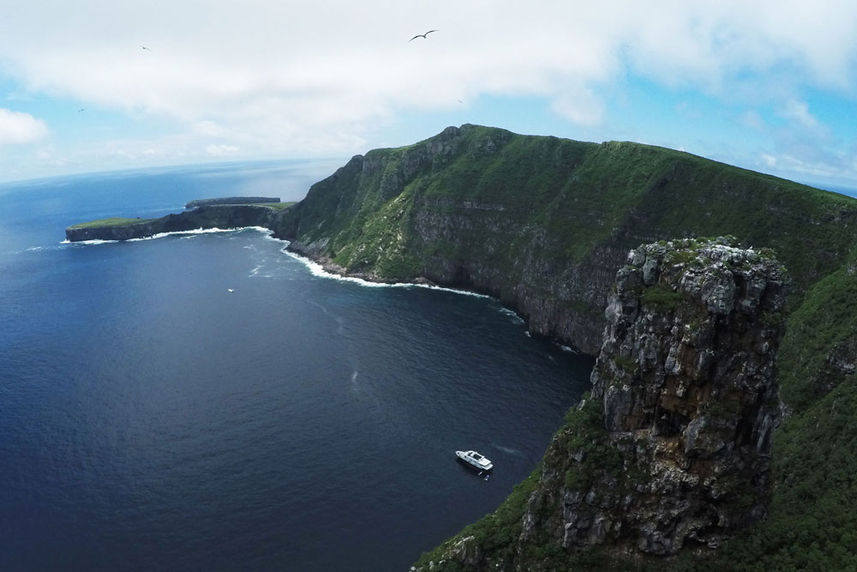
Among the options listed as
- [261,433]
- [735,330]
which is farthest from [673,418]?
[261,433]

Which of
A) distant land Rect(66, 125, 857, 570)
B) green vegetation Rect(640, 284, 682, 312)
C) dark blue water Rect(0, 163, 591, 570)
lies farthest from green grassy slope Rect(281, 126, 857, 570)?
dark blue water Rect(0, 163, 591, 570)

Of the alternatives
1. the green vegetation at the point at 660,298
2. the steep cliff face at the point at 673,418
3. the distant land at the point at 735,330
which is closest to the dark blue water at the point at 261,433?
the distant land at the point at 735,330

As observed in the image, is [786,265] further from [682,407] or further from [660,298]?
[682,407]

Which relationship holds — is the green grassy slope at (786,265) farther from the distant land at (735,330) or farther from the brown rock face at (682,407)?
the brown rock face at (682,407)

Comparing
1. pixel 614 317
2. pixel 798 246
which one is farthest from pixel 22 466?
pixel 798 246

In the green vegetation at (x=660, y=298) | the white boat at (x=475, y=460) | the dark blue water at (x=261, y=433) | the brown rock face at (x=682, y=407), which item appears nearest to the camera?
the brown rock face at (x=682, y=407)

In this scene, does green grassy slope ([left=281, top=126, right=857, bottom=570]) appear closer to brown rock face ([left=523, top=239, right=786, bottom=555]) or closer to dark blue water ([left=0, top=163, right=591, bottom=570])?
brown rock face ([left=523, top=239, right=786, bottom=555])
